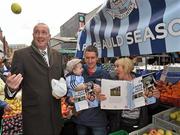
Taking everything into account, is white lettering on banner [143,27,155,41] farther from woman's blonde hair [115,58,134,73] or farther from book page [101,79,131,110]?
woman's blonde hair [115,58,134,73]

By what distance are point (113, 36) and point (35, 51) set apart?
79 cm

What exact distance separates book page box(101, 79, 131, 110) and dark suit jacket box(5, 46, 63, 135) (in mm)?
503

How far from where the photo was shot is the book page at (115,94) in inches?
91.8

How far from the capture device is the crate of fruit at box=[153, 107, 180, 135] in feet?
8.49

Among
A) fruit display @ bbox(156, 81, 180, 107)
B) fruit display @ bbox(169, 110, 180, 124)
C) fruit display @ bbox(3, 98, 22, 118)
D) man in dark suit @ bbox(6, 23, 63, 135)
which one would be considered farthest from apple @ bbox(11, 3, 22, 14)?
fruit display @ bbox(169, 110, 180, 124)

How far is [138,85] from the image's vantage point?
7.58 ft

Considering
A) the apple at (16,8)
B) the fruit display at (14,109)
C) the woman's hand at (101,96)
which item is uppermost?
the apple at (16,8)

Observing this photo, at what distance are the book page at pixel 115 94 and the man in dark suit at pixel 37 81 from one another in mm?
501

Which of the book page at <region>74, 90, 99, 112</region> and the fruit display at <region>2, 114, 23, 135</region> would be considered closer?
the book page at <region>74, 90, 99, 112</region>

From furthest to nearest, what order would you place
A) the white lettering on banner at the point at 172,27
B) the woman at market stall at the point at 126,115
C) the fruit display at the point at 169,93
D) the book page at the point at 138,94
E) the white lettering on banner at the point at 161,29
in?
1. the fruit display at the point at 169,93
2. the woman at market stall at the point at 126,115
3. the book page at the point at 138,94
4. the white lettering on banner at the point at 161,29
5. the white lettering on banner at the point at 172,27

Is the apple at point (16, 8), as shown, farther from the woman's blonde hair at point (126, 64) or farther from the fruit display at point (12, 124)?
the woman's blonde hair at point (126, 64)

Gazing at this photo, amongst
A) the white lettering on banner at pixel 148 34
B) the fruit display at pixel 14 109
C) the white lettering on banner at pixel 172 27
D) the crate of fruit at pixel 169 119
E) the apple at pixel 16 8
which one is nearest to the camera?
the white lettering on banner at pixel 172 27

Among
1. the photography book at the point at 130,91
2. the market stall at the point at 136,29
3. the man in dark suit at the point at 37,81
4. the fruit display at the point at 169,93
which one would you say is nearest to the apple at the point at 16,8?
the market stall at the point at 136,29

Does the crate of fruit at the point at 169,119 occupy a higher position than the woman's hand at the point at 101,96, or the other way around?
the woman's hand at the point at 101,96
